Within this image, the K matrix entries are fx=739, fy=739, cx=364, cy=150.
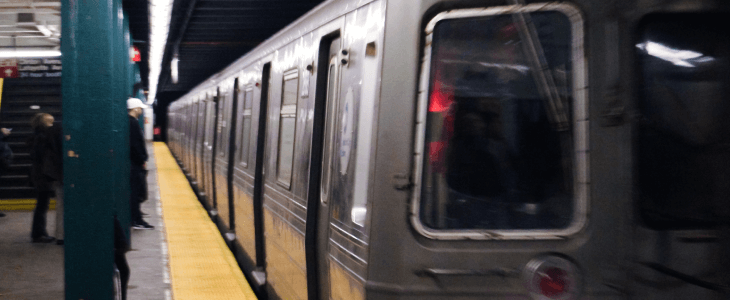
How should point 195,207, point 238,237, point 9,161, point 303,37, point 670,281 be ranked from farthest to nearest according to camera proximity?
point 195,207, point 9,161, point 238,237, point 303,37, point 670,281

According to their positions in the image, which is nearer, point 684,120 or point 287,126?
point 684,120

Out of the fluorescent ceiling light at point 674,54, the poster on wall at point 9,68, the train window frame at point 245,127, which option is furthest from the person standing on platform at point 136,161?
the fluorescent ceiling light at point 674,54

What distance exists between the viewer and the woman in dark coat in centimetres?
860

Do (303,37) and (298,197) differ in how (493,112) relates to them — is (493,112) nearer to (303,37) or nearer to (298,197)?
(298,197)

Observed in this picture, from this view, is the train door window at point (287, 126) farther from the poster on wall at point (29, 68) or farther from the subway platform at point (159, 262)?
the poster on wall at point (29, 68)

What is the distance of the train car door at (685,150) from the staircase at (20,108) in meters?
11.1

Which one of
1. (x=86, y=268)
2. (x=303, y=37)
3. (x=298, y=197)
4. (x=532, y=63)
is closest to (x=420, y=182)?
(x=532, y=63)

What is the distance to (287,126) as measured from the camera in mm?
5070

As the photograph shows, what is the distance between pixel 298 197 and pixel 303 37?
1060mm

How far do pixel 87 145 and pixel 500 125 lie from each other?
8.59 ft

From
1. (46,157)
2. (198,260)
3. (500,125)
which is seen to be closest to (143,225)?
(46,157)

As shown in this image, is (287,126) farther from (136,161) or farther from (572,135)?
(136,161)

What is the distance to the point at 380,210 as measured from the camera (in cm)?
287

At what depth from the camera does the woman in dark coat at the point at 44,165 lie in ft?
28.2
